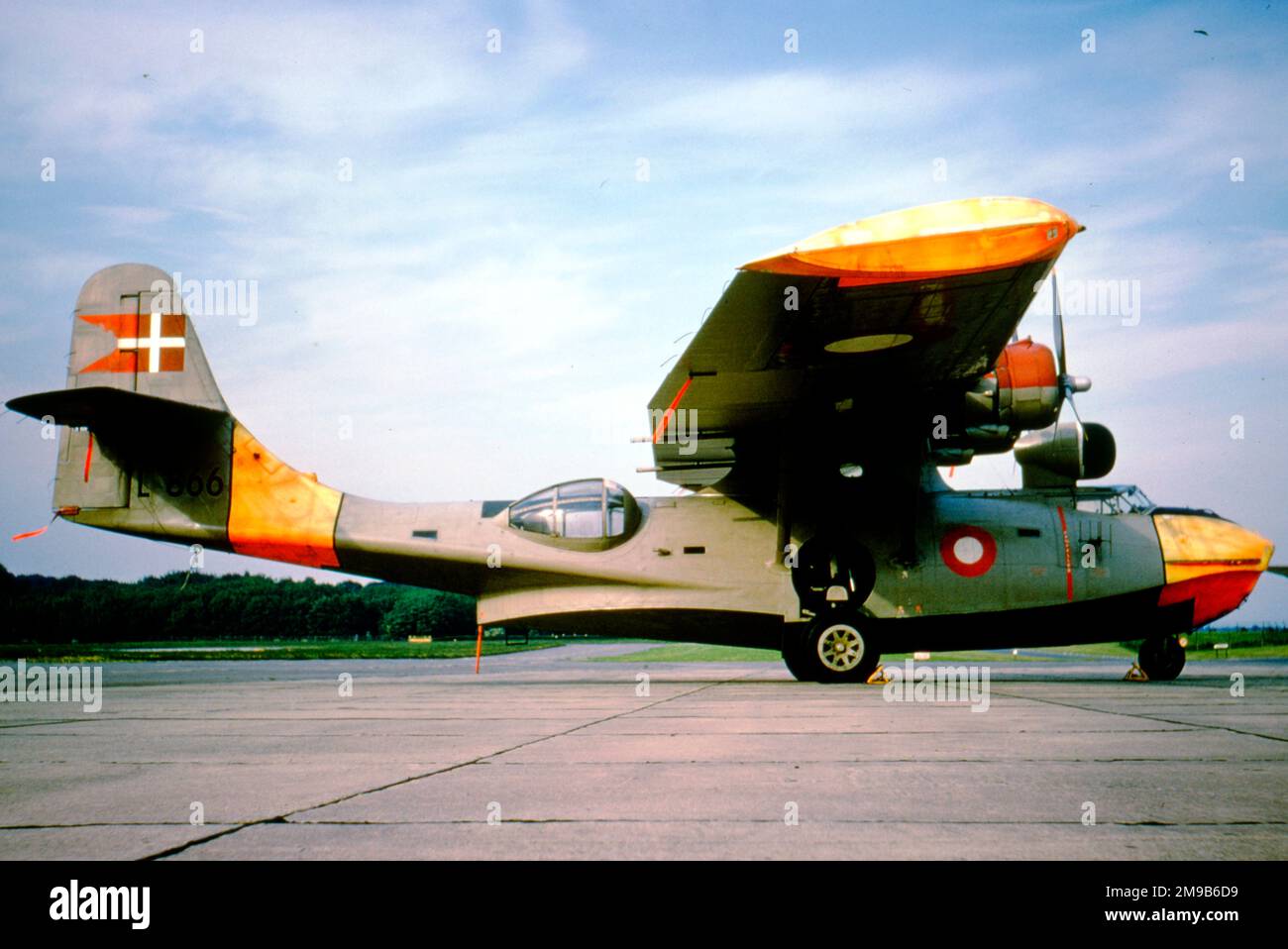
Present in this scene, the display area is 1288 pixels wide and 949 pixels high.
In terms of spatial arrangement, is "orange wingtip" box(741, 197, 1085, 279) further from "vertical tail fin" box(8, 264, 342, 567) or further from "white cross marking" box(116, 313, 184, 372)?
"white cross marking" box(116, 313, 184, 372)

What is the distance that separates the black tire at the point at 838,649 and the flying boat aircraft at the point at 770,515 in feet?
0.10

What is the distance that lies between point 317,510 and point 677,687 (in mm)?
5857

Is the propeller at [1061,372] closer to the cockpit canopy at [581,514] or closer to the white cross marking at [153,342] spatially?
the cockpit canopy at [581,514]

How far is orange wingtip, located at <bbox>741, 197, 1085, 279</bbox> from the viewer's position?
7391 mm

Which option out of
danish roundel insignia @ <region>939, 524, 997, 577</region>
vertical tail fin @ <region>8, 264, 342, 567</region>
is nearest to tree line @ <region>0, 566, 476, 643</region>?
vertical tail fin @ <region>8, 264, 342, 567</region>

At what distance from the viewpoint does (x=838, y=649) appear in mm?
11555

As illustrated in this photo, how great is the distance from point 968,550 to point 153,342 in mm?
12323

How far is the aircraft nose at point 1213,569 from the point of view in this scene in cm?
1173

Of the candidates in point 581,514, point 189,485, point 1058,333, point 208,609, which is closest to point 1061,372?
point 1058,333

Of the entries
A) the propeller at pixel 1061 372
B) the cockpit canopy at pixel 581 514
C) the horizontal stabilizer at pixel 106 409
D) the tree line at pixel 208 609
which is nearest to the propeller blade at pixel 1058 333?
the propeller at pixel 1061 372

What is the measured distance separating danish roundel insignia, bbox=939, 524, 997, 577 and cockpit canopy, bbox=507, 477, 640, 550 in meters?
4.33

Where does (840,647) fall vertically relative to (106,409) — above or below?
below

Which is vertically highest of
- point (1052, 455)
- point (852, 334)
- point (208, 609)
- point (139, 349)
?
point (139, 349)

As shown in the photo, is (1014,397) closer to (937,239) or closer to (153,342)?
(937,239)
